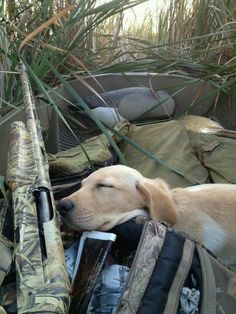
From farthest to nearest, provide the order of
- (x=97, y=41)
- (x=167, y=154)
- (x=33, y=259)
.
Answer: (x=97, y=41) < (x=167, y=154) < (x=33, y=259)

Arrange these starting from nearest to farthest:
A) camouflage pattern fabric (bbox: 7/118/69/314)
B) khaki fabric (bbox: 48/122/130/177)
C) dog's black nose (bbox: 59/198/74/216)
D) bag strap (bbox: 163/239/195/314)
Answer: camouflage pattern fabric (bbox: 7/118/69/314), bag strap (bbox: 163/239/195/314), dog's black nose (bbox: 59/198/74/216), khaki fabric (bbox: 48/122/130/177)

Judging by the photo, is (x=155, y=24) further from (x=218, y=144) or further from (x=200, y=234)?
(x=200, y=234)

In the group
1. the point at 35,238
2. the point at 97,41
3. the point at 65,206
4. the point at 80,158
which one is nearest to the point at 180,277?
the point at 35,238

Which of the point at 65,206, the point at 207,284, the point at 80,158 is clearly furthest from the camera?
the point at 80,158

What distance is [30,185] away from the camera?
5.22 ft

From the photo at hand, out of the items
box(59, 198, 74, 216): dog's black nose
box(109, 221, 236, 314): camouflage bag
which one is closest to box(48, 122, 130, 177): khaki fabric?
box(59, 198, 74, 216): dog's black nose

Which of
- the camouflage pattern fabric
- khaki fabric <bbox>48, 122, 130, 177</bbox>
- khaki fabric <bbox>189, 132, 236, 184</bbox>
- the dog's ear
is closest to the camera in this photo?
the camouflage pattern fabric

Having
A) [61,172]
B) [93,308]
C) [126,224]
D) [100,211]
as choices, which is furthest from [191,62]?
[93,308]

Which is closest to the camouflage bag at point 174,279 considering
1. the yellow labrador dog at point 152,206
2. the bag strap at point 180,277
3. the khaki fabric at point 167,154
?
the bag strap at point 180,277

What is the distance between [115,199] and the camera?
7.02ft

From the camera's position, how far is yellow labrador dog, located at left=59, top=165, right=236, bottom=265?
200 centimetres

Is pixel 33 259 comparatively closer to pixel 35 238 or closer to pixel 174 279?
pixel 35 238

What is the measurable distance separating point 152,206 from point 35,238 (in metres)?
0.88

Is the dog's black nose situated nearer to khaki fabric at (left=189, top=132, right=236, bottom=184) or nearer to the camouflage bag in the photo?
the camouflage bag
